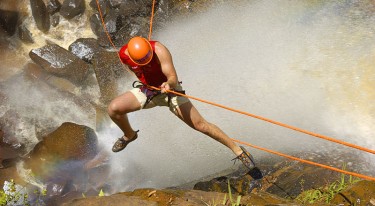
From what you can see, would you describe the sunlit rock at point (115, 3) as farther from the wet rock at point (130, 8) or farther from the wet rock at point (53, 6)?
the wet rock at point (53, 6)

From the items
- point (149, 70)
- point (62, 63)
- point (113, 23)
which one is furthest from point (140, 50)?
point (113, 23)

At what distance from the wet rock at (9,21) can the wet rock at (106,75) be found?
12.2 feet

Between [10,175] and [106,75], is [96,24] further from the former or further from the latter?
[10,175]

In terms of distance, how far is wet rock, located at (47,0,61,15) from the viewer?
11.1 metres

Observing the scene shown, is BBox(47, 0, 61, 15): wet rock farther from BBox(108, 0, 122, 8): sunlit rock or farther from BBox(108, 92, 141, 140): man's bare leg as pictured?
BBox(108, 92, 141, 140): man's bare leg

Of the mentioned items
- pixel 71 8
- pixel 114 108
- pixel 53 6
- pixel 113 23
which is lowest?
pixel 114 108

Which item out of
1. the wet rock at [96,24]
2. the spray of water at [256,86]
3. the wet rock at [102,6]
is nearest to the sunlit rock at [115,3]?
the wet rock at [102,6]

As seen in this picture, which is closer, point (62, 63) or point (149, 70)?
point (149, 70)

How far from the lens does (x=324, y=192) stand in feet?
16.0

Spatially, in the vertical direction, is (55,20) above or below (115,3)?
below

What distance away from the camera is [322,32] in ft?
28.5

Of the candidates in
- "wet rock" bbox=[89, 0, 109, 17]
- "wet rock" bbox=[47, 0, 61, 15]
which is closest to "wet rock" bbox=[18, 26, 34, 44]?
"wet rock" bbox=[47, 0, 61, 15]

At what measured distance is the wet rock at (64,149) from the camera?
7.67 metres

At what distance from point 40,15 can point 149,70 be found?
7.63m
